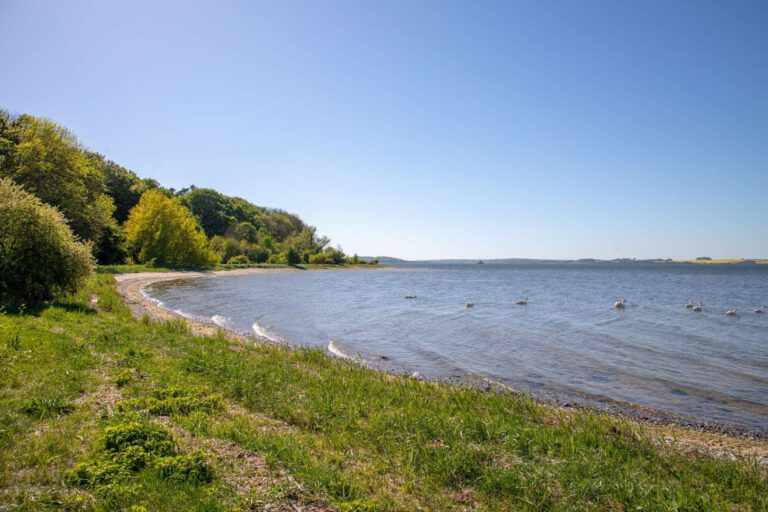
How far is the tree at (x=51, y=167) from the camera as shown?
116 feet

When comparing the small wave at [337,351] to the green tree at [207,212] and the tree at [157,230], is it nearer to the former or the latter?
the tree at [157,230]

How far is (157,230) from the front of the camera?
→ 202 feet

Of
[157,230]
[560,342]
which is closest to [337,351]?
[560,342]

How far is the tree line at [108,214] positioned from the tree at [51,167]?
0.07 meters

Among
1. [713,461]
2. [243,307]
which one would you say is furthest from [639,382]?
[243,307]

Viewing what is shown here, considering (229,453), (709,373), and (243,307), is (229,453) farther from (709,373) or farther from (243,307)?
(243,307)

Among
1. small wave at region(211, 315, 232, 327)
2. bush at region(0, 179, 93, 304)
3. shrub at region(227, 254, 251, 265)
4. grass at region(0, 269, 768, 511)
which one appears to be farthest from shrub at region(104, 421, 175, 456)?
shrub at region(227, 254, 251, 265)

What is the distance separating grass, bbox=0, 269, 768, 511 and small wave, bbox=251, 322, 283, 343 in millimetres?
8700

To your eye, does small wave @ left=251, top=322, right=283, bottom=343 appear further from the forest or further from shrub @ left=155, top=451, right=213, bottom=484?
shrub @ left=155, top=451, right=213, bottom=484

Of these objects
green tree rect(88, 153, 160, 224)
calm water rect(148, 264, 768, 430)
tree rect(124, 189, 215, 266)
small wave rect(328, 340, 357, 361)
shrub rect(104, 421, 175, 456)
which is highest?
green tree rect(88, 153, 160, 224)

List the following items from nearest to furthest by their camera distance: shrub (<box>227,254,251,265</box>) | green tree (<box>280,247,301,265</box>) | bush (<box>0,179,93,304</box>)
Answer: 1. bush (<box>0,179,93,304</box>)
2. shrub (<box>227,254,251,265</box>)
3. green tree (<box>280,247,301,265</box>)

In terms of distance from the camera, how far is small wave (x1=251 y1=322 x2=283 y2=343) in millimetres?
19394

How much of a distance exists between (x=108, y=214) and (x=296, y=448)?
165 ft

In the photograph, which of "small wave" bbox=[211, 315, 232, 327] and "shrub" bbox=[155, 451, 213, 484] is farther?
"small wave" bbox=[211, 315, 232, 327]
